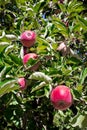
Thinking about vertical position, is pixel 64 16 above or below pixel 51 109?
above

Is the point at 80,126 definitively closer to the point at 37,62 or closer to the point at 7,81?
the point at 37,62

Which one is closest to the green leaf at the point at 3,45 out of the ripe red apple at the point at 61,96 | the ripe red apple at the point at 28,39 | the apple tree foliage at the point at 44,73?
the apple tree foliage at the point at 44,73

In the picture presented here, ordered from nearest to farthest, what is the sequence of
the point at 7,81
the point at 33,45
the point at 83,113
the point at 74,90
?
the point at 7,81, the point at 74,90, the point at 83,113, the point at 33,45

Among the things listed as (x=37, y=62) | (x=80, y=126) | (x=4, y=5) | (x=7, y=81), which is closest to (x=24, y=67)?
(x=37, y=62)

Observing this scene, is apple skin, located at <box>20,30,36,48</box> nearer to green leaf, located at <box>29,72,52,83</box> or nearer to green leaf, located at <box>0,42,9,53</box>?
green leaf, located at <box>0,42,9,53</box>

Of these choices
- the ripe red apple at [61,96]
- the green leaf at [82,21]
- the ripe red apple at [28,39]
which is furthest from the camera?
the ripe red apple at [28,39]

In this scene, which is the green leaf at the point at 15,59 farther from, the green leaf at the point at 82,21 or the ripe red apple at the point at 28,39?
the green leaf at the point at 82,21

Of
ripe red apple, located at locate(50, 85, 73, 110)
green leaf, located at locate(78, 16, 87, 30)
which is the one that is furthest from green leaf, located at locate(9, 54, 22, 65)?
green leaf, located at locate(78, 16, 87, 30)

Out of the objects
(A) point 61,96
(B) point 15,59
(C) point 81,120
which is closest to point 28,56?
(B) point 15,59

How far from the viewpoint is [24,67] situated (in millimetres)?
1862

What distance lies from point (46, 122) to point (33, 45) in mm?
865

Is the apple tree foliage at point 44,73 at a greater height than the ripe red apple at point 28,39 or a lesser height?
lesser

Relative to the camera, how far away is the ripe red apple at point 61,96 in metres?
1.74

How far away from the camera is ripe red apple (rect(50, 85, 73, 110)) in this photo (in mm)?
1742
